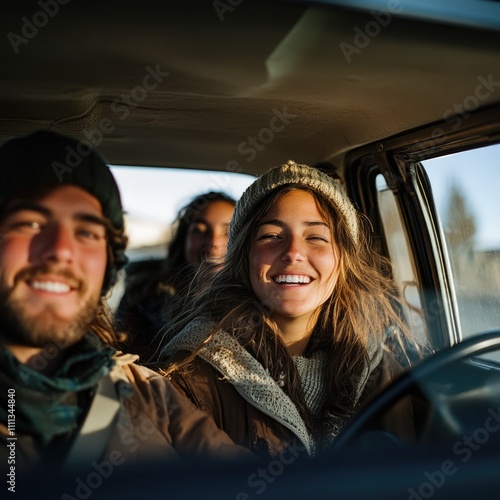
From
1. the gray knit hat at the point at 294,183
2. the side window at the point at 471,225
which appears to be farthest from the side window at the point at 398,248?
the gray knit hat at the point at 294,183

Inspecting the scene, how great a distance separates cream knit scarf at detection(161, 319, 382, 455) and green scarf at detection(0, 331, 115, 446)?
2.55 feet

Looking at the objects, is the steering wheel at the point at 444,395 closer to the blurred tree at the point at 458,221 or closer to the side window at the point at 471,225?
the side window at the point at 471,225

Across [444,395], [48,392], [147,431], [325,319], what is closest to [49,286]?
[48,392]

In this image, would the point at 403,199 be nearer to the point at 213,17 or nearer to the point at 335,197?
the point at 335,197

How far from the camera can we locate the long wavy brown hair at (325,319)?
2.18 m

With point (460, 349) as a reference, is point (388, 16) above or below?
above

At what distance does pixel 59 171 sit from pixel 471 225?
1.63m

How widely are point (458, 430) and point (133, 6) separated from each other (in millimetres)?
1030

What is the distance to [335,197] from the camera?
232cm

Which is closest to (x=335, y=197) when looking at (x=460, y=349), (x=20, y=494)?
(x=460, y=349)

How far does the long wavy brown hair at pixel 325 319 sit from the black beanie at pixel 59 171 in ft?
2.49

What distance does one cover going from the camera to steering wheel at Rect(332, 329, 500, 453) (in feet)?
4.66

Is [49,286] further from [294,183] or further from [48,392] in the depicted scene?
[294,183]

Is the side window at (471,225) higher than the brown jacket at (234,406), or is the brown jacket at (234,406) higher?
the side window at (471,225)
